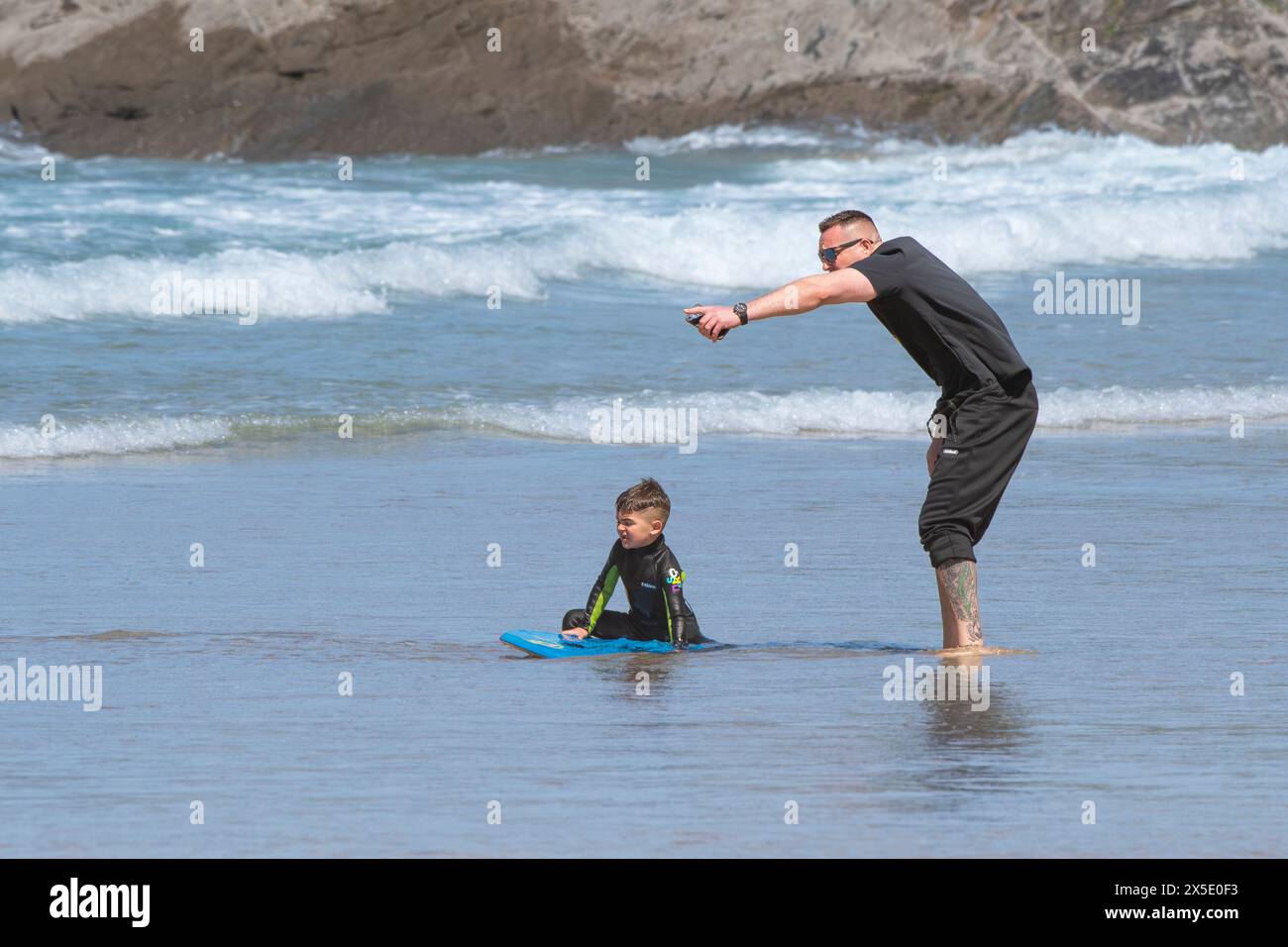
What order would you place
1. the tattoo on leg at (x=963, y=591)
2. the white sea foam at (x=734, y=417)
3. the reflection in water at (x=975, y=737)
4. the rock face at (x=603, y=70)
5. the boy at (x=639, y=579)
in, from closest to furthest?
the reflection in water at (x=975, y=737) → the tattoo on leg at (x=963, y=591) → the boy at (x=639, y=579) → the white sea foam at (x=734, y=417) → the rock face at (x=603, y=70)

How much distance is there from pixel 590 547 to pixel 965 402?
2461 mm

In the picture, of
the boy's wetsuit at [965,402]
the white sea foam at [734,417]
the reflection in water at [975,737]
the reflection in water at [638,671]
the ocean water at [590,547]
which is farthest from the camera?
the white sea foam at [734,417]

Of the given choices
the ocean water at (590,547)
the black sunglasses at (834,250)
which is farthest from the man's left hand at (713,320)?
the ocean water at (590,547)

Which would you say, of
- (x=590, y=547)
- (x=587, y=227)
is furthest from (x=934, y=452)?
(x=587, y=227)

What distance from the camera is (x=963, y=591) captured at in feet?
20.2

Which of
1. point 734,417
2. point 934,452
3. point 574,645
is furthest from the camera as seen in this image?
point 734,417

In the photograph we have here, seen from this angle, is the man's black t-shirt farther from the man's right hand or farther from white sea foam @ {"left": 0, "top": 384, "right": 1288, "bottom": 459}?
white sea foam @ {"left": 0, "top": 384, "right": 1288, "bottom": 459}

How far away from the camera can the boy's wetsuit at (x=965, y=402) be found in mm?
6020

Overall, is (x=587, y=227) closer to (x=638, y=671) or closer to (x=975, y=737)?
(x=638, y=671)

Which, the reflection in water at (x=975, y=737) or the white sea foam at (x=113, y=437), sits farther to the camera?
the white sea foam at (x=113, y=437)

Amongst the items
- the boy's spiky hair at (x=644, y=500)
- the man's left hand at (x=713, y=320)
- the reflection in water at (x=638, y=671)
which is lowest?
the reflection in water at (x=638, y=671)

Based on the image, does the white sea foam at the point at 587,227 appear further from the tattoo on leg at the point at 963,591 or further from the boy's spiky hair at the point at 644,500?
the tattoo on leg at the point at 963,591

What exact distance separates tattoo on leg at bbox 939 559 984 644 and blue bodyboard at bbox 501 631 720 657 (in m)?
0.83

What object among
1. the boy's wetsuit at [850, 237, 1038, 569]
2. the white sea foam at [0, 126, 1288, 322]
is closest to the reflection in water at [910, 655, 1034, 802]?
the boy's wetsuit at [850, 237, 1038, 569]
